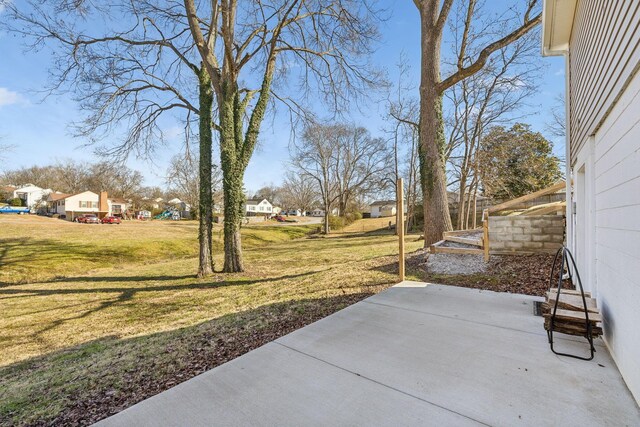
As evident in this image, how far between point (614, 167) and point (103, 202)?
4447 cm

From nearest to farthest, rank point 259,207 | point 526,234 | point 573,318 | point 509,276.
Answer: point 573,318 < point 509,276 < point 526,234 < point 259,207

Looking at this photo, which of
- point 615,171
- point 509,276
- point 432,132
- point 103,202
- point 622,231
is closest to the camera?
point 622,231

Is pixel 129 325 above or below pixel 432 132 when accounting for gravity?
below

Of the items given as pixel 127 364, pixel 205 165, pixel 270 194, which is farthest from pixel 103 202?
pixel 270 194

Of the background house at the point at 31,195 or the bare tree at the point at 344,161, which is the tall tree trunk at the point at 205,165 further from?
the background house at the point at 31,195

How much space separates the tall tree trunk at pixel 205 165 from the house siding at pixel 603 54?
A: 7859 millimetres

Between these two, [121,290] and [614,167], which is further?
[121,290]

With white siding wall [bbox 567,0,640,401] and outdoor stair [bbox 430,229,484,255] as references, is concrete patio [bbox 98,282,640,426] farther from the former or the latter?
outdoor stair [bbox 430,229,484,255]

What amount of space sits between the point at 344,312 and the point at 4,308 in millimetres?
7918

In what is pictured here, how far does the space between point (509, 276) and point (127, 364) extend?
19.3 feet

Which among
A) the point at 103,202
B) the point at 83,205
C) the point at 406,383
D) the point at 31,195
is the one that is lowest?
the point at 406,383

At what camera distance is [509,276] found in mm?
5258

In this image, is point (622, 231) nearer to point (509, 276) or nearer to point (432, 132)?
point (509, 276)

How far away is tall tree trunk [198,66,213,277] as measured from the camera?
322 inches
